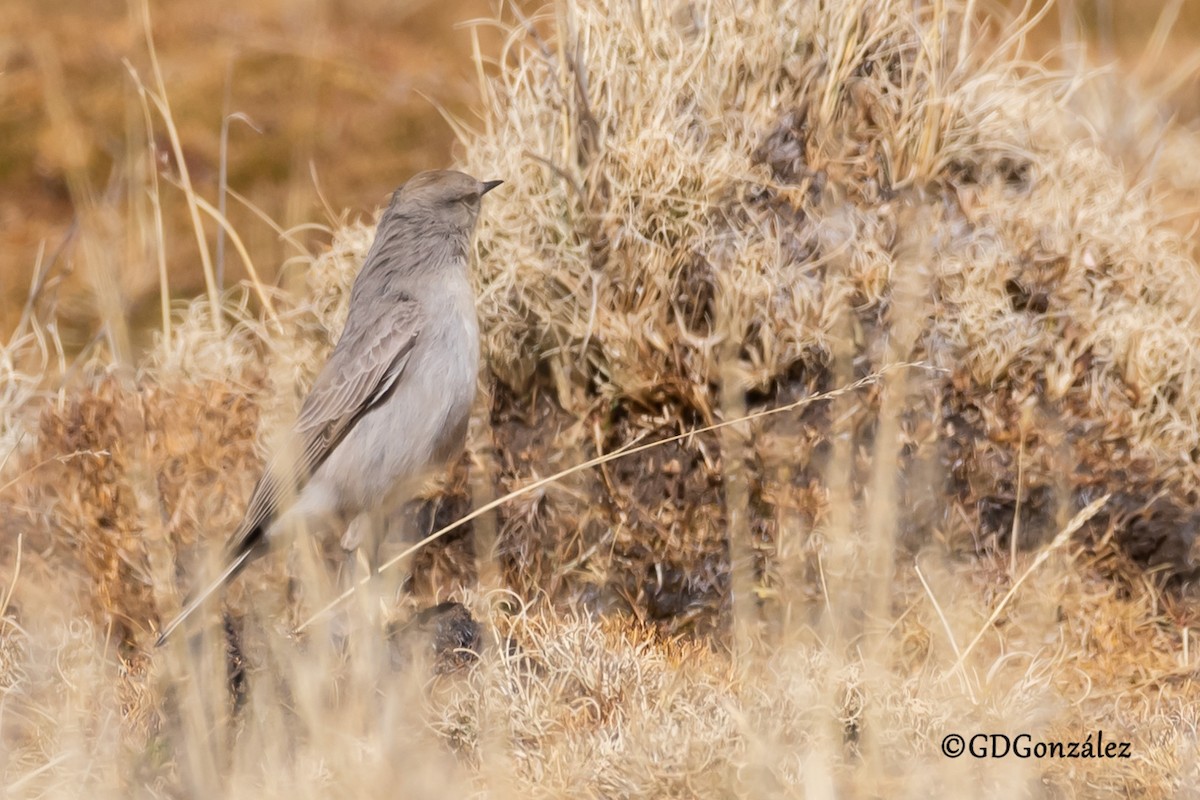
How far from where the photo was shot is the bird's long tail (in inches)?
179

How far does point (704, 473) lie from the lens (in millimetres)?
5133

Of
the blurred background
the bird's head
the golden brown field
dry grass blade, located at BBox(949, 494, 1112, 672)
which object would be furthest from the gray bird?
the blurred background

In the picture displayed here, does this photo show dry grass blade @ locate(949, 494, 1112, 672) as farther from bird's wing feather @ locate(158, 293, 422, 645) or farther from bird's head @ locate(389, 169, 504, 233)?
bird's head @ locate(389, 169, 504, 233)

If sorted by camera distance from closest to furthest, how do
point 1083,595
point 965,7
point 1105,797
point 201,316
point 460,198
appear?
point 1105,797
point 1083,595
point 460,198
point 965,7
point 201,316

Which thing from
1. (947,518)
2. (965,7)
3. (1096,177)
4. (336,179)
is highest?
(965,7)

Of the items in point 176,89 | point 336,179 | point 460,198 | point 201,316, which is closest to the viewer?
point 460,198

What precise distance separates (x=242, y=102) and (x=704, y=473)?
7.38m

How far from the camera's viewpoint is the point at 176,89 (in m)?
11.3

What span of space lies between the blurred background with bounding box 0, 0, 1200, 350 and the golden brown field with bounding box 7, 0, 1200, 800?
2873 mm

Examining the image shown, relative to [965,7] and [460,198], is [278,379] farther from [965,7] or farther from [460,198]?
[965,7]

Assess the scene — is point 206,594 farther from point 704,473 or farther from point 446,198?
point 704,473

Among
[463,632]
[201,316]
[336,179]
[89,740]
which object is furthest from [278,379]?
[336,179]

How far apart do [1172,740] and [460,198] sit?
10.2 ft

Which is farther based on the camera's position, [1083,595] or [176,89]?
[176,89]
